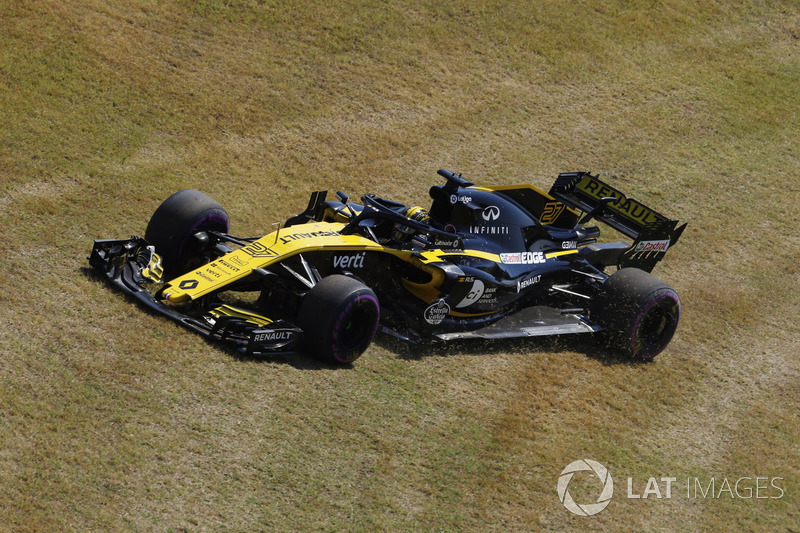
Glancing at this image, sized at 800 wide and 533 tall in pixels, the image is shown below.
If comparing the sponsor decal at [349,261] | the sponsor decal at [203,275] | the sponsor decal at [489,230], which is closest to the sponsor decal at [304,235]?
the sponsor decal at [349,261]

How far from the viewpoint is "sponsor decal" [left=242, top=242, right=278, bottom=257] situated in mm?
11117

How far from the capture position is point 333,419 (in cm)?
999

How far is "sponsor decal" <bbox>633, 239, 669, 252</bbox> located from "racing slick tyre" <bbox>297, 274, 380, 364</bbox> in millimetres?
5035

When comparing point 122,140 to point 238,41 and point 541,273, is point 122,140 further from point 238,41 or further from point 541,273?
point 541,273

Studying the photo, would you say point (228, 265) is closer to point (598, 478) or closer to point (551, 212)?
point (598, 478)

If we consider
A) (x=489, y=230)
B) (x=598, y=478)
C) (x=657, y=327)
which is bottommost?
(x=598, y=478)

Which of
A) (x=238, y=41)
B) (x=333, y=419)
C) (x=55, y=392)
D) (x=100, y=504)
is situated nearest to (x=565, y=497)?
(x=333, y=419)

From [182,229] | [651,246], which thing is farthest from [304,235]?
[651,246]

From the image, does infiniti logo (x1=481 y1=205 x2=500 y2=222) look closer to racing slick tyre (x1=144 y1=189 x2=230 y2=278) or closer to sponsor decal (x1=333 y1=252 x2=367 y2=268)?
sponsor decal (x1=333 y1=252 x2=367 y2=268)

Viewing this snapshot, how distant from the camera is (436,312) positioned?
38.9ft

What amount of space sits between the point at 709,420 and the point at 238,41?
46.0 feet

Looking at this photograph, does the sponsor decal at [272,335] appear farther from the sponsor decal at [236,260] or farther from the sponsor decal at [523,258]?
the sponsor decal at [523,258]

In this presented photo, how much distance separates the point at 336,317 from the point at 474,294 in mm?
2708

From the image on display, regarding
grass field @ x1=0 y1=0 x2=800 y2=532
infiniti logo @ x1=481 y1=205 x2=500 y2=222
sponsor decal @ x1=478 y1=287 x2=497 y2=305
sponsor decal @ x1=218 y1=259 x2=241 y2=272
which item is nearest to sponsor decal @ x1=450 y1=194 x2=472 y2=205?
infiniti logo @ x1=481 y1=205 x2=500 y2=222
